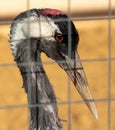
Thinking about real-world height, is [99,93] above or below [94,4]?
below

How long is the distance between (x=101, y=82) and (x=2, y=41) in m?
0.54

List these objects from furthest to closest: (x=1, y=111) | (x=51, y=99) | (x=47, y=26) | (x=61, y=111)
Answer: (x=1, y=111), (x=61, y=111), (x=51, y=99), (x=47, y=26)

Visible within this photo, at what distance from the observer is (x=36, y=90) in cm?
185

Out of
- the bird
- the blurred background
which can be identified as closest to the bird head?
the bird

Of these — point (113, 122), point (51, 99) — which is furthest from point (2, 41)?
point (51, 99)

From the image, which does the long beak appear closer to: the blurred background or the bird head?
the bird head

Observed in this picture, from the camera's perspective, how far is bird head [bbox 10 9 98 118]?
1754 mm

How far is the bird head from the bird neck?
29 millimetres

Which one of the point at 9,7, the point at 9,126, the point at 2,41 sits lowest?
the point at 9,126

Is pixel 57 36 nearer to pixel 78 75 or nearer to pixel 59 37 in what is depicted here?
pixel 59 37

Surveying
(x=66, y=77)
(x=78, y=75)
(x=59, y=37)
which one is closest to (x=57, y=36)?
(x=59, y=37)

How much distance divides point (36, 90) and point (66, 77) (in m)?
0.77

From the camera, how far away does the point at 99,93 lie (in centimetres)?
269

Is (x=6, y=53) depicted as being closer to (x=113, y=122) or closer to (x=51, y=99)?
(x=113, y=122)
